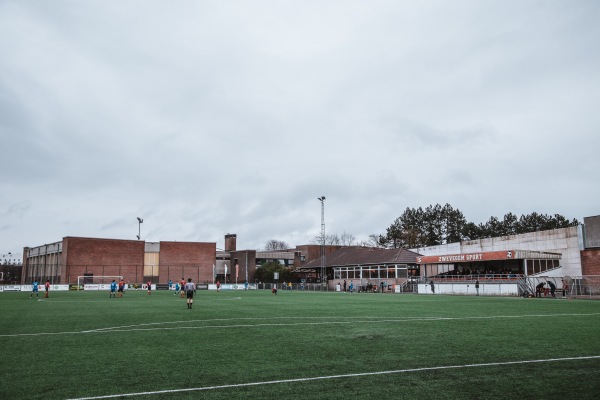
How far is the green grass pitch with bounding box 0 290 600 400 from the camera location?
27.4 ft

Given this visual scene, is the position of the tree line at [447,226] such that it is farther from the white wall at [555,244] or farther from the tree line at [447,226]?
the white wall at [555,244]

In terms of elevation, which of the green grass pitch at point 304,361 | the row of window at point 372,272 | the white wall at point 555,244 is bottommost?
the green grass pitch at point 304,361

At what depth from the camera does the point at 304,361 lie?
1104cm

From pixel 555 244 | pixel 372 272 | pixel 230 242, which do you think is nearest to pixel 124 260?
pixel 230 242

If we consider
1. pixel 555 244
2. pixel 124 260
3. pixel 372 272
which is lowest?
pixel 372 272

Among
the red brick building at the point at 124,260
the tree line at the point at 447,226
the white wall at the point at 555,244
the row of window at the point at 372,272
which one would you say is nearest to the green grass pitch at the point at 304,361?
the white wall at the point at 555,244

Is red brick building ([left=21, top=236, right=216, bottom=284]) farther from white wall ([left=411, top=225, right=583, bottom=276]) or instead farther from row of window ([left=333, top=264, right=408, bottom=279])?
white wall ([left=411, top=225, right=583, bottom=276])

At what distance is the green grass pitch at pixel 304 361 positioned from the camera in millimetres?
8359

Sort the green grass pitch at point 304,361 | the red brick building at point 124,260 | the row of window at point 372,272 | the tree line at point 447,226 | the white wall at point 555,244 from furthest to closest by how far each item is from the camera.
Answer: the tree line at point 447,226
the red brick building at point 124,260
the row of window at point 372,272
the white wall at point 555,244
the green grass pitch at point 304,361

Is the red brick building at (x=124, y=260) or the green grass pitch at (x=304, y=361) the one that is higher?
the red brick building at (x=124, y=260)

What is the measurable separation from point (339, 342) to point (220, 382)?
222 inches

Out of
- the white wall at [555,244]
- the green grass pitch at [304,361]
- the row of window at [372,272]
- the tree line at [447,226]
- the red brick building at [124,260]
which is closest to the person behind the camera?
the green grass pitch at [304,361]

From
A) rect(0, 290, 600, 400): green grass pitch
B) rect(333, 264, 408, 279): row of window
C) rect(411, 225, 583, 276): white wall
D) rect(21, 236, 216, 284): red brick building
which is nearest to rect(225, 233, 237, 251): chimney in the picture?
rect(21, 236, 216, 284): red brick building

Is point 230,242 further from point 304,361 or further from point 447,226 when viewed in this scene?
point 304,361
